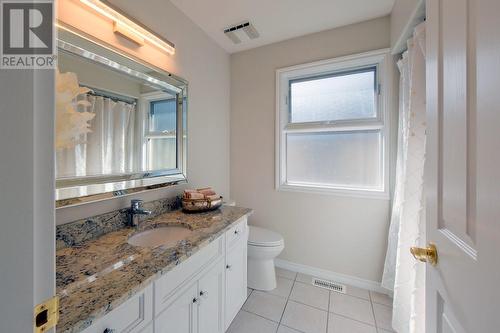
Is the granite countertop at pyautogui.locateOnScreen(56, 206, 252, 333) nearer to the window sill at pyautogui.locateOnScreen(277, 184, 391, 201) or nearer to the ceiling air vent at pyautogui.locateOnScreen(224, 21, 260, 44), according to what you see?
the window sill at pyautogui.locateOnScreen(277, 184, 391, 201)

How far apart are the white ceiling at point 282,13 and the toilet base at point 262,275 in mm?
2218

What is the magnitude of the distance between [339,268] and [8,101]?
7.85 feet

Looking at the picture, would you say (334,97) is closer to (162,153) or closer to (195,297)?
(162,153)

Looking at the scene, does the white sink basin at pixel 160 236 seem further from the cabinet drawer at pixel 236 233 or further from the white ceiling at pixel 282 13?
the white ceiling at pixel 282 13

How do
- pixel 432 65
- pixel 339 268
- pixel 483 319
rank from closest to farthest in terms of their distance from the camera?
pixel 483 319
pixel 432 65
pixel 339 268

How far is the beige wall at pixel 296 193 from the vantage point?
74.6 inches

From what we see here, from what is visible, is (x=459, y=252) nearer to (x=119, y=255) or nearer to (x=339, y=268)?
(x=119, y=255)

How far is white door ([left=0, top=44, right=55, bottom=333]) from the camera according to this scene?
1.05ft

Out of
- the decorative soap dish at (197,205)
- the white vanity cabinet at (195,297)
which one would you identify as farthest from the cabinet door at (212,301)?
the decorative soap dish at (197,205)

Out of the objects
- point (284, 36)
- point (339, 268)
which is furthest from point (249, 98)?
point (339, 268)

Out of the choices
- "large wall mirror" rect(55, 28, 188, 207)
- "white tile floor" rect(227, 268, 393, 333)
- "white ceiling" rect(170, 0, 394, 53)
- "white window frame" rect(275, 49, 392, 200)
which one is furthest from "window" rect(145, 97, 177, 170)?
"white tile floor" rect(227, 268, 393, 333)

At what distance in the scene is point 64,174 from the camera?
993 millimetres

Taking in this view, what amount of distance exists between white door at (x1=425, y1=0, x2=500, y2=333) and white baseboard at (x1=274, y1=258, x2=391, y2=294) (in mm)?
1381

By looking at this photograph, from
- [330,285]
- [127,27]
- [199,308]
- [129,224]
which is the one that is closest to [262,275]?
[330,285]
